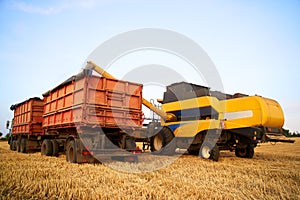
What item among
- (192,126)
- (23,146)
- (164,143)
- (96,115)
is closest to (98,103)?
(96,115)

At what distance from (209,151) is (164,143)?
9.25 ft

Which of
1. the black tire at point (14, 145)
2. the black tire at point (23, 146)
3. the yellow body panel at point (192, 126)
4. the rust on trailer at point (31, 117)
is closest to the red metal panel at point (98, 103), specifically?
the yellow body panel at point (192, 126)

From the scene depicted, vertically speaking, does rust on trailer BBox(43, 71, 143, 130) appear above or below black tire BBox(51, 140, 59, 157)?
above

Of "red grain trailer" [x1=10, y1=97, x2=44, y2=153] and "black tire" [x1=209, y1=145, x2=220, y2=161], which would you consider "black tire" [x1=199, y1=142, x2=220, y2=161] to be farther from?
"red grain trailer" [x1=10, y1=97, x2=44, y2=153]

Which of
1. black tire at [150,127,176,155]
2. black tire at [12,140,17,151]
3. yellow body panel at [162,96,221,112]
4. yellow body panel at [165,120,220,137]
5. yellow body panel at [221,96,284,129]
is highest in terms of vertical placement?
yellow body panel at [162,96,221,112]

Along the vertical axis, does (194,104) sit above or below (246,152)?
above

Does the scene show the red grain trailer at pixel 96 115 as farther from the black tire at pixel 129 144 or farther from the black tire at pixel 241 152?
the black tire at pixel 241 152

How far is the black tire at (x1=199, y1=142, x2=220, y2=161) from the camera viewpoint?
30.0 ft

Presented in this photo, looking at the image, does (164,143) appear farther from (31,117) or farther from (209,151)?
(31,117)

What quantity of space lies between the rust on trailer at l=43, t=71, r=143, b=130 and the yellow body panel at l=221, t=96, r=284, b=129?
146 inches

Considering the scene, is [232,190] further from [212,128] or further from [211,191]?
[212,128]

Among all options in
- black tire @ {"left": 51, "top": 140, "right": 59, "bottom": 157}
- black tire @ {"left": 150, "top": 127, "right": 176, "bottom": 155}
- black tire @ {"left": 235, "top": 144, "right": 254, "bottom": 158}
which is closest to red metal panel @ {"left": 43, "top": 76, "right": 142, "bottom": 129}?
black tire @ {"left": 51, "top": 140, "right": 59, "bottom": 157}

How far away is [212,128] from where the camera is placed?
963 cm

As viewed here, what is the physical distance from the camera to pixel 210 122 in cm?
966
